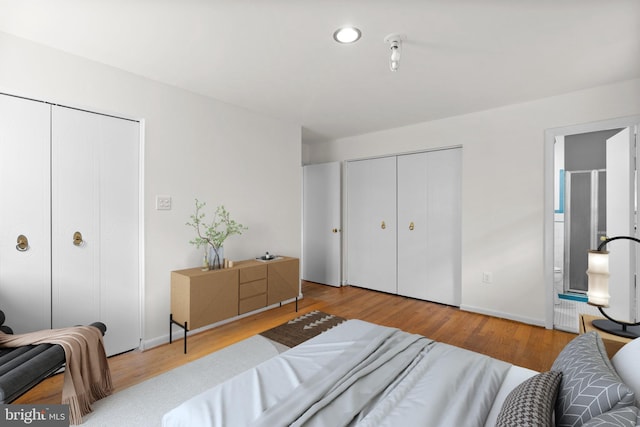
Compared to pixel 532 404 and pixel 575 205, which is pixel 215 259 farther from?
pixel 575 205

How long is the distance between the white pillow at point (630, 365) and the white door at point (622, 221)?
2170 mm

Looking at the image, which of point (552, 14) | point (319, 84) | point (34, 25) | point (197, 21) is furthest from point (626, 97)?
point (34, 25)

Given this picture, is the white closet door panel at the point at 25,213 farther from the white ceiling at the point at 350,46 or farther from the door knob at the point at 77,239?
the white ceiling at the point at 350,46

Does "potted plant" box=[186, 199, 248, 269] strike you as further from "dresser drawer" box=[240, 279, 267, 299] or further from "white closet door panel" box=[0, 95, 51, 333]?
"white closet door panel" box=[0, 95, 51, 333]

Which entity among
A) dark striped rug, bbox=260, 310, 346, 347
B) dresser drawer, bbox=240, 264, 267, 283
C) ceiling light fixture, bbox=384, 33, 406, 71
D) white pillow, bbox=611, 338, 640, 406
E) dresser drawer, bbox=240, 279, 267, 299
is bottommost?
dark striped rug, bbox=260, 310, 346, 347

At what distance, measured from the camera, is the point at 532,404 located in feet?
3.02

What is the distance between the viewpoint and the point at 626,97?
2732 mm

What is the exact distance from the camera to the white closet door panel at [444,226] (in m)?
3.80

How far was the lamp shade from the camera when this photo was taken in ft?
5.81

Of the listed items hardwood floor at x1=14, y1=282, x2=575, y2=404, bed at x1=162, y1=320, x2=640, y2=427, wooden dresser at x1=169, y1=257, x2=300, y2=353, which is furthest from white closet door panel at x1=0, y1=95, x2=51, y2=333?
bed at x1=162, y1=320, x2=640, y2=427

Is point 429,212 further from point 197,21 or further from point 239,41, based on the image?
point 197,21

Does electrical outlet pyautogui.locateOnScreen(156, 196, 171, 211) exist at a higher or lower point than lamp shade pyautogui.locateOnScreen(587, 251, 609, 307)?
higher

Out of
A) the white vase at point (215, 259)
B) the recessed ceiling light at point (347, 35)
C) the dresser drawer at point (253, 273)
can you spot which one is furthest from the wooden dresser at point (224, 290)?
the recessed ceiling light at point (347, 35)

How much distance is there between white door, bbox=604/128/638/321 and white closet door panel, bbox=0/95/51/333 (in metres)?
4.84
